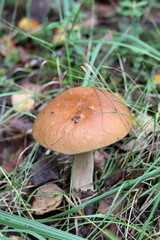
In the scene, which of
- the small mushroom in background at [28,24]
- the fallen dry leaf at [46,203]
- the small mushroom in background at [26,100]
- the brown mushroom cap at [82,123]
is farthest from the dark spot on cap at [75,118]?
the small mushroom in background at [28,24]

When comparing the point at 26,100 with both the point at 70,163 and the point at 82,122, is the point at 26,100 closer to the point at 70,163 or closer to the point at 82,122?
the point at 70,163

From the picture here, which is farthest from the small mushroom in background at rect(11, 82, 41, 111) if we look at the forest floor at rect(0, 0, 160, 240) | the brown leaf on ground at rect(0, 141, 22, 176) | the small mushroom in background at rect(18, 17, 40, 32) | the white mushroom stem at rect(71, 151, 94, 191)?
the small mushroom in background at rect(18, 17, 40, 32)

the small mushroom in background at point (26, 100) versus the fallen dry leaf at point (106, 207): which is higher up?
the small mushroom in background at point (26, 100)

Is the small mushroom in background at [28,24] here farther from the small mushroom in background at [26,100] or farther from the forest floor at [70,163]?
the small mushroom in background at [26,100]

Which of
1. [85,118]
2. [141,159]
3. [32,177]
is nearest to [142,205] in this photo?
[141,159]

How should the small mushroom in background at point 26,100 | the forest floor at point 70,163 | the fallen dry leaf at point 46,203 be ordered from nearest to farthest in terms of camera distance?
1. the forest floor at point 70,163
2. the fallen dry leaf at point 46,203
3. the small mushroom in background at point 26,100

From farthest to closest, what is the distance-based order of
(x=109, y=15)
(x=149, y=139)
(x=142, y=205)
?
(x=109, y=15)
(x=149, y=139)
(x=142, y=205)

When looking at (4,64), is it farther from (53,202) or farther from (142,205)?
(142,205)
